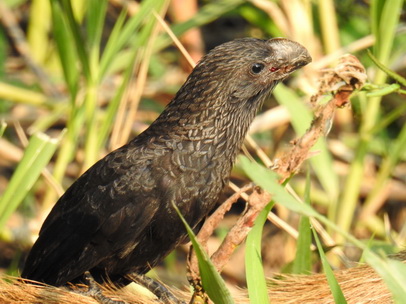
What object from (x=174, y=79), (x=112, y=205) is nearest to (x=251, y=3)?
(x=174, y=79)

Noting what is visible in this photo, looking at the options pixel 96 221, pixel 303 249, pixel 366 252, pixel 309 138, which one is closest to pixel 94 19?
pixel 96 221

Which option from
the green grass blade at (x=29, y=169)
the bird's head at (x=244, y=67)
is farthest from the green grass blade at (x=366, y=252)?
the green grass blade at (x=29, y=169)

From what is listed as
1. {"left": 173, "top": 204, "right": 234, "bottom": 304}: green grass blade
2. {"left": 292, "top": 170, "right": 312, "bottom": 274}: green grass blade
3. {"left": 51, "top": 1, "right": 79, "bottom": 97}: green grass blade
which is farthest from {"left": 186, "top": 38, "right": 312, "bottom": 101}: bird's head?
{"left": 173, "top": 204, "right": 234, "bottom": 304}: green grass blade

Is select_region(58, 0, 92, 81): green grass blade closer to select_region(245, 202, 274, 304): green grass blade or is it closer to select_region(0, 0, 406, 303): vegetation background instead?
select_region(0, 0, 406, 303): vegetation background

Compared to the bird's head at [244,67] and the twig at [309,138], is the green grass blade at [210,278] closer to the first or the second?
the twig at [309,138]

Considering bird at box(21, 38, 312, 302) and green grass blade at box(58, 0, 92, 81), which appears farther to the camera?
green grass blade at box(58, 0, 92, 81)
